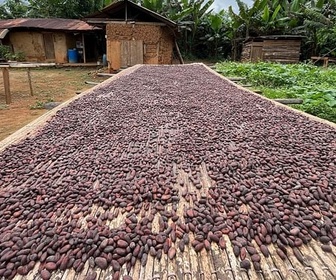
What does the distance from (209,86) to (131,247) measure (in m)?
4.62

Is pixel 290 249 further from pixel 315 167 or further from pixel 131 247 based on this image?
pixel 315 167

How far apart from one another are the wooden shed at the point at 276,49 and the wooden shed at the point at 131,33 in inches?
194

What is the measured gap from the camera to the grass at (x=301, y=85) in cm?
439

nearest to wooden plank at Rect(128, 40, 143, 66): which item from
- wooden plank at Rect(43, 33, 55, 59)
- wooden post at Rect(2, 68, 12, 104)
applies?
wooden post at Rect(2, 68, 12, 104)

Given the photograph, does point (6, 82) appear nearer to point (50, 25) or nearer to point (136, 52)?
point (136, 52)

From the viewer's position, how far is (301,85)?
6.63m

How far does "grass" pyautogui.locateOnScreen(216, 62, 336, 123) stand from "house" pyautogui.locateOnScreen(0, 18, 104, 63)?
10213 millimetres

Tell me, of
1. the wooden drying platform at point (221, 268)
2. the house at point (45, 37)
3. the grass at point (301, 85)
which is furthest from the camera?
the house at point (45, 37)

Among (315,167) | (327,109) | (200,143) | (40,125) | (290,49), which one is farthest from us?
(290,49)

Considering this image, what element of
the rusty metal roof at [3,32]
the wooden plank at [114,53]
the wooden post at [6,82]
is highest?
the rusty metal roof at [3,32]

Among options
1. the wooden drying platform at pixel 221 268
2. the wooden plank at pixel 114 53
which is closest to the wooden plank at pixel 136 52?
the wooden plank at pixel 114 53

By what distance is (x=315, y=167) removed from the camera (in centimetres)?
191

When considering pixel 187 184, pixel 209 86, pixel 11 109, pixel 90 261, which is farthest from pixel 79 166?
pixel 11 109

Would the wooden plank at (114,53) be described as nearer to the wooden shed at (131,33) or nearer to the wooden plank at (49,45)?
the wooden shed at (131,33)
